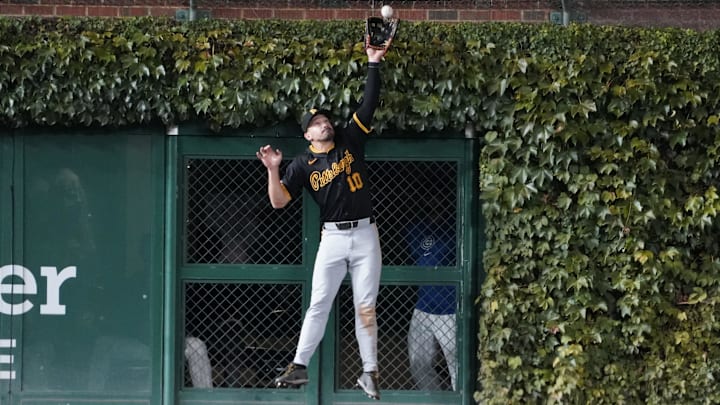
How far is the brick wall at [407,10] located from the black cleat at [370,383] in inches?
107

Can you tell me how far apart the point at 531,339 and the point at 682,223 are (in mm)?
1305

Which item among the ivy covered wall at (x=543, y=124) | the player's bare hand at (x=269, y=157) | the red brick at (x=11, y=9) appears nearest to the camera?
the player's bare hand at (x=269, y=157)

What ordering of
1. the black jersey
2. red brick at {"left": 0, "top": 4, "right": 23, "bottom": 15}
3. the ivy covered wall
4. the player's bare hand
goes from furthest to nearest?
red brick at {"left": 0, "top": 4, "right": 23, "bottom": 15} < the ivy covered wall < the black jersey < the player's bare hand

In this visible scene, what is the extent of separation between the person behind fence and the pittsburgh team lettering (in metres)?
0.87

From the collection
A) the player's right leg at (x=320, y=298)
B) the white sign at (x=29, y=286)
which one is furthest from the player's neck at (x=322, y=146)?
the white sign at (x=29, y=286)

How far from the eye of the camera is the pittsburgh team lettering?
629 cm

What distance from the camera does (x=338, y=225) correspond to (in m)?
6.29

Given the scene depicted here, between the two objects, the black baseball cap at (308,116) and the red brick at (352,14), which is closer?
the black baseball cap at (308,116)

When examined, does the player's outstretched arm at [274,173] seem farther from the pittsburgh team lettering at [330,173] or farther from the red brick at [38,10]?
the red brick at [38,10]

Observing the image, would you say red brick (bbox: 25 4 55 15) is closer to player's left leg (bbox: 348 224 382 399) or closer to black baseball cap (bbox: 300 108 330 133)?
black baseball cap (bbox: 300 108 330 133)

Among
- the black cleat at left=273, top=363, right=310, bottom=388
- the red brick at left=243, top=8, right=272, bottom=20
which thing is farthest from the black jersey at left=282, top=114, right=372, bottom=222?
the red brick at left=243, top=8, right=272, bottom=20

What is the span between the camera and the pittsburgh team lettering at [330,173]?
629 cm

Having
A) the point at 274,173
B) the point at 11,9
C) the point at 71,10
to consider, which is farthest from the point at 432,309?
the point at 11,9

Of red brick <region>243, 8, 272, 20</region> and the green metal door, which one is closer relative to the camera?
the green metal door
